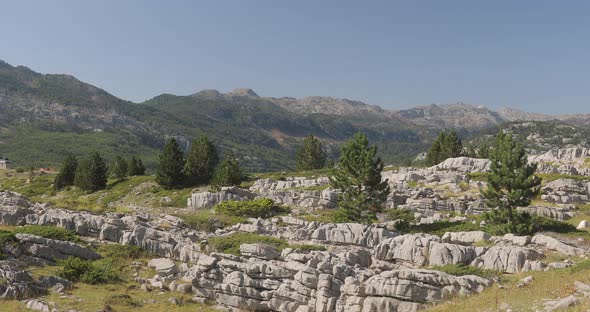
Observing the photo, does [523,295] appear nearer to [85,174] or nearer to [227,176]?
[227,176]

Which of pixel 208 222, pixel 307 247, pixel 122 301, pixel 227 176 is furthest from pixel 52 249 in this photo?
pixel 227 176

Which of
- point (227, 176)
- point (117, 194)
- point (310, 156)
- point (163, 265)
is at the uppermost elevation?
point (310, 156)

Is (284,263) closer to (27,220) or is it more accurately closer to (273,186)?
(27,220)

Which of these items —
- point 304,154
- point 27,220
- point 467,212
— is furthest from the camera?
point 304,154

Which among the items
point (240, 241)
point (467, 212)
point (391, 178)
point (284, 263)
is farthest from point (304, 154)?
point (284, 263)

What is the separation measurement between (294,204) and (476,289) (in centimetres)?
4321

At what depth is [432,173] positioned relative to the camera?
89.4m

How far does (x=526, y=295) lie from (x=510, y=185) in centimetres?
2574

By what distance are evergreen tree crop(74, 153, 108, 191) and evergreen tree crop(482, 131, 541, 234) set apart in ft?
236

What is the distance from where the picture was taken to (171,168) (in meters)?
79.9

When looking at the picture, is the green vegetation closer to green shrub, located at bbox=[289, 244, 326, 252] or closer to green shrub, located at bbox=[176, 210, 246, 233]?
green shrub, located at bbox=[176, 210, 246, 233]

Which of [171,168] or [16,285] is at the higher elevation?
[171,168]

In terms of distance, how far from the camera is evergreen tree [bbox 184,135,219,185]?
84713mm

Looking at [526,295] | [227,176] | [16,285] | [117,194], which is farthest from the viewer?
[117,194]
